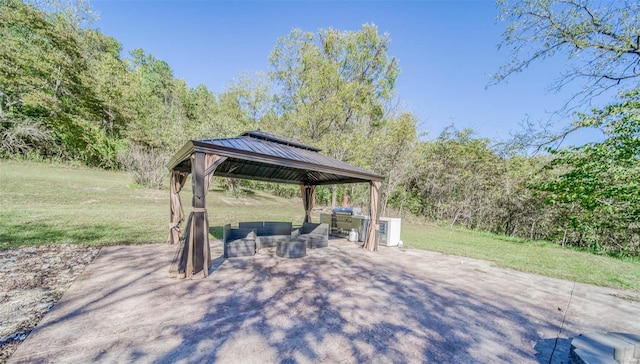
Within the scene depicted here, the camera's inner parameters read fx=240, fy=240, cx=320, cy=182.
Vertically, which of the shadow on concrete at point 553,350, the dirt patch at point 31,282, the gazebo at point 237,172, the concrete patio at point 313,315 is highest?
the gazebo at point 237,172

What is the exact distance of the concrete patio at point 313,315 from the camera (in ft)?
7.49

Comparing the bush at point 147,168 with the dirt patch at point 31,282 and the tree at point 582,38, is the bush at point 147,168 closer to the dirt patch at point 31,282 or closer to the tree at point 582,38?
the dirt patch at point 31,282

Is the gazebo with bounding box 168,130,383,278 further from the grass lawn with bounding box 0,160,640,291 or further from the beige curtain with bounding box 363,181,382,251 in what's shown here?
the grass lawn with bounding box 0,160,640,291

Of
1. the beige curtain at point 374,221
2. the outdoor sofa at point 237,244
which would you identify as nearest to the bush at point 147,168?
the outdoor sofa at point 237,244

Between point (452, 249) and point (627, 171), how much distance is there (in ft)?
14.5

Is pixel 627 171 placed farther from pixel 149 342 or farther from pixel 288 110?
pixel 288 110

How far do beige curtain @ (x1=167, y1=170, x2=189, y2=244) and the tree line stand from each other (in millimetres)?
8987

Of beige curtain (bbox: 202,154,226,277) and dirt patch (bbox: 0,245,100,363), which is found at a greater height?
beige curtain (bbox: 202,154,226,277)

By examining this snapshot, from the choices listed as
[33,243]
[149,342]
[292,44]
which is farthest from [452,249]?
[292,44]

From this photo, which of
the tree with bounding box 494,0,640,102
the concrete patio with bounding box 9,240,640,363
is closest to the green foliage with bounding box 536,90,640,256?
the tree with bounding box 494,0,640,102

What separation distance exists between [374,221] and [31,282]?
695 cm

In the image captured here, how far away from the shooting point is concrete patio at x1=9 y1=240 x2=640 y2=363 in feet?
7.49

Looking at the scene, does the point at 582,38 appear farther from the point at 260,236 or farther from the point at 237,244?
the point at 237,244

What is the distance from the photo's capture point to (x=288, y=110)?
18484mm
